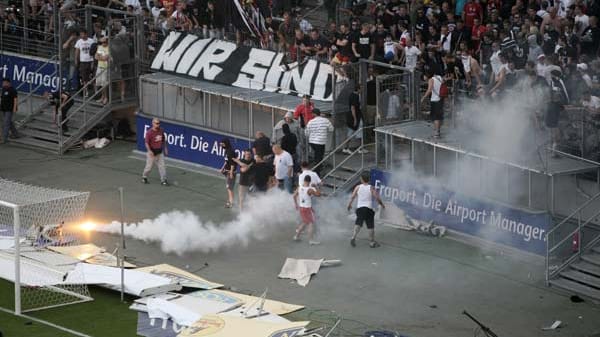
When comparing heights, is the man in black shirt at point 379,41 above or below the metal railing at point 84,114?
above

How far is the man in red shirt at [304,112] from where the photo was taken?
104ft

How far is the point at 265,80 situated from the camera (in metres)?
34.2

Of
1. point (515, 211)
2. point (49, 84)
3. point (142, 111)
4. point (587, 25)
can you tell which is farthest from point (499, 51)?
point (49, 84)

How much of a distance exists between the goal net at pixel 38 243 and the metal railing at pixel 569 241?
8.51 metres

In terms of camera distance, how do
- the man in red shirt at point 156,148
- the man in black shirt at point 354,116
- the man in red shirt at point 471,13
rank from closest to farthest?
the man in black shirt at point 354,116 → the man in red shirt at point 156,148 → the man in red shirt at point 471,13

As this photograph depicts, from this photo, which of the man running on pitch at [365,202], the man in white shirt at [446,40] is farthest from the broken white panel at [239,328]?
the man in white shirt at [446,40]

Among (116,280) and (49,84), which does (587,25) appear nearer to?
(116,280)

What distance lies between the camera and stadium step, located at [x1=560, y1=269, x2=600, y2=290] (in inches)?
997

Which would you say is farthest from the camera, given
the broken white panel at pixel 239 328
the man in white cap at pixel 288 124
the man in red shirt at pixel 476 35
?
the man in red shirt at pixel 476 35

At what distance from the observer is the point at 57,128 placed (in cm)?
3709

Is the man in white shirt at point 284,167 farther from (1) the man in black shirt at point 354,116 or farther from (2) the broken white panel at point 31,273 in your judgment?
(2) the broken white panel at point 31,273

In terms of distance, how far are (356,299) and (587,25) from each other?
9511mm

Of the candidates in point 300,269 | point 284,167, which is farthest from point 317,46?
point 300,269

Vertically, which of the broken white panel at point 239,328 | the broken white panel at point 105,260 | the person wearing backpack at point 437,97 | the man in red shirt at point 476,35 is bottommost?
the broken white panel at point 105,260
